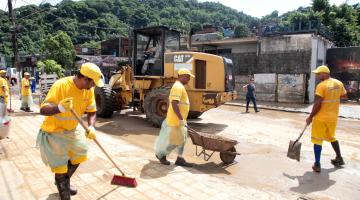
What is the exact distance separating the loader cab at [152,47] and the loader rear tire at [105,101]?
117 cm

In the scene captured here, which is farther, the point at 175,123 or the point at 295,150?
the point at 295,150

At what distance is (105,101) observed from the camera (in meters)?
10.6

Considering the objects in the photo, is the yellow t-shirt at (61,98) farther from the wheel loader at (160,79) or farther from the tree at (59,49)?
the tree at (59,49)

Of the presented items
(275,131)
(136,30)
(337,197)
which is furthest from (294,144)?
(136,30)

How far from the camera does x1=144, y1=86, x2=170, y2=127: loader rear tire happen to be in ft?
31.1

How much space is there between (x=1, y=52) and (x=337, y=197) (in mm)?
67592

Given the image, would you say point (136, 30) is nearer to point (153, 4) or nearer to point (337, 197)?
point (337, 197)

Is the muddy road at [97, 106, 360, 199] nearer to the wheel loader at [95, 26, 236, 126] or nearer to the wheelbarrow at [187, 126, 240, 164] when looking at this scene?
the wheelbarrow at [187, 126, 240, 164]

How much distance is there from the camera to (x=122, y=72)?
11.2 m

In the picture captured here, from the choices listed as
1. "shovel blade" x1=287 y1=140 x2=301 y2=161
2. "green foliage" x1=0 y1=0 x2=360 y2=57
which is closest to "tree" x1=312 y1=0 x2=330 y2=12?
"green foliage" x1=0 y1=0 x2=360 y2=57

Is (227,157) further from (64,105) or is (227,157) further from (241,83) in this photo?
(241,83)

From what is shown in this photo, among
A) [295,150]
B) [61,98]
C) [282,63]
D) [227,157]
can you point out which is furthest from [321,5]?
[61,98]

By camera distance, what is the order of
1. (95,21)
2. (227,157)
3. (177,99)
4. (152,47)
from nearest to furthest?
(177,99) < (227,157) < (152,47) < (95,21)

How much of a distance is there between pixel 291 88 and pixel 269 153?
11433 millimetres
